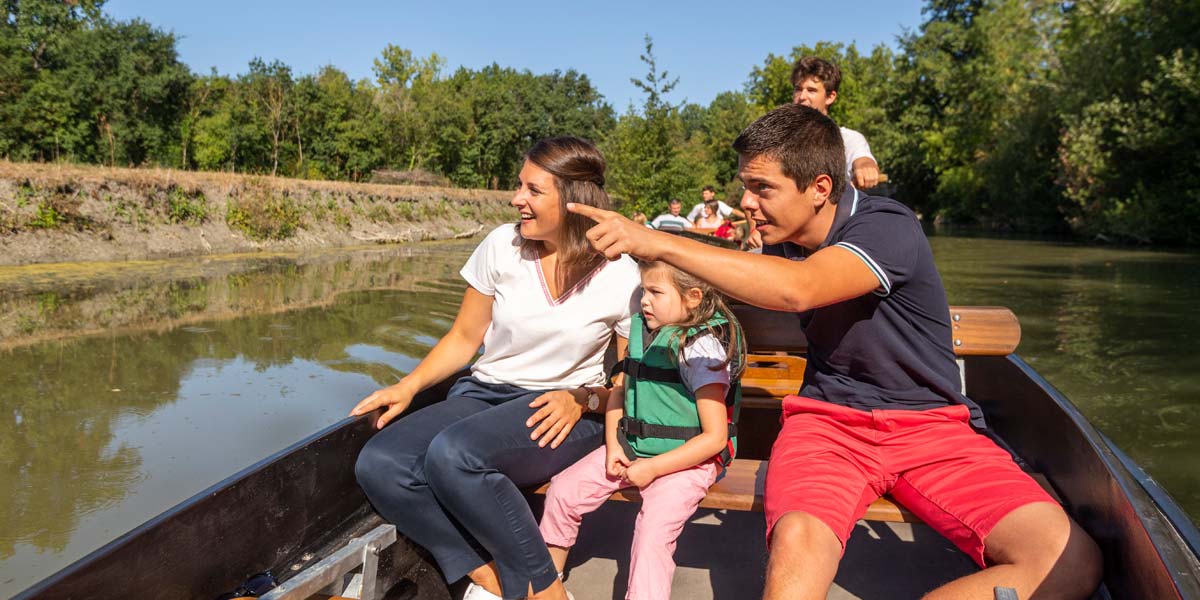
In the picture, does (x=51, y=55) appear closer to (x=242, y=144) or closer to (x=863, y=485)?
(x=242, y=144)

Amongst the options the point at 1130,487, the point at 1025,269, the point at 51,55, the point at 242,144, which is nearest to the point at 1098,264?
the point at 1025,269

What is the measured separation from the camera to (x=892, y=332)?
86.1 inches

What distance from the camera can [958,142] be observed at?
38.8 meters

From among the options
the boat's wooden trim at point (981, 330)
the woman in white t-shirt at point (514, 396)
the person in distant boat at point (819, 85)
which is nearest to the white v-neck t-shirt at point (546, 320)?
the woman in white t-shirt at point (514, 396)

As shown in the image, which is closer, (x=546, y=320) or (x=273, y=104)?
(x=546, y=320)

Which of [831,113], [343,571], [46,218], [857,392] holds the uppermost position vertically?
[831,113]

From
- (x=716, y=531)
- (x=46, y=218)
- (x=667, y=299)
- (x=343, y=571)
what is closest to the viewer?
(x=343, y=571)

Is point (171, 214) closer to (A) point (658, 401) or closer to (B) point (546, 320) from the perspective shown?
(B) point (546, 320)

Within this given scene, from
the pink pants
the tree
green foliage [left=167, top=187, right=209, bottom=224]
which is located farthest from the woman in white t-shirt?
the tree

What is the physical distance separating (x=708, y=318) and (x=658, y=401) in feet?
0.98

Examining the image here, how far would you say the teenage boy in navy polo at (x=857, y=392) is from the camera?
182 cm

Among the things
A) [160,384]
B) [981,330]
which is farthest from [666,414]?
[160,384]

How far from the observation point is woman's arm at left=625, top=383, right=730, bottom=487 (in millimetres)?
2365

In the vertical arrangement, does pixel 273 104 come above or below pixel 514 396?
above
